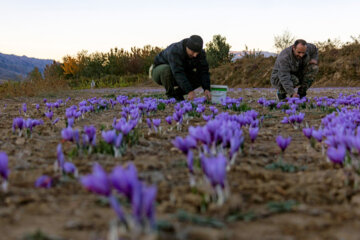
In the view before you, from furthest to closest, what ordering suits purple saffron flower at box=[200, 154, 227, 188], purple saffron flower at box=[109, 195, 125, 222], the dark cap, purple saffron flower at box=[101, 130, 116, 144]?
the dark cap
purple saffron flower at box=[101, 130, 116, 144]
purple saffron flower at box=[200, 154, 227, 188]
purple saffron flower at box=[109, 195, 125, 222]

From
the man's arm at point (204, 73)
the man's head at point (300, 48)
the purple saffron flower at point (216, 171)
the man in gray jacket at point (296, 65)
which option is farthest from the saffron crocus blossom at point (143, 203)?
the man's arm at point (204, 73)

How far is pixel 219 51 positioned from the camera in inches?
1345

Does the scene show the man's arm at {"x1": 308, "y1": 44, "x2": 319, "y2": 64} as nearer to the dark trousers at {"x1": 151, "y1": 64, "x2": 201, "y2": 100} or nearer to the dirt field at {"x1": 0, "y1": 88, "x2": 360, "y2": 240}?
the dark trousers at {"x1": 151, "y1": 64, "x2": 201, "y2": 100}

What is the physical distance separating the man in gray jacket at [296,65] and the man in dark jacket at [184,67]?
178cm

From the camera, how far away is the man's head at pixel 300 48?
719 centimetres

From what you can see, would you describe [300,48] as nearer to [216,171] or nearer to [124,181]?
[216,171]

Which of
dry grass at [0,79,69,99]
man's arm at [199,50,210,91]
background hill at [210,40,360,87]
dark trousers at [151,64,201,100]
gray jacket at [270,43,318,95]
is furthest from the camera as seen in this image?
background hill at [210,40,360,87]

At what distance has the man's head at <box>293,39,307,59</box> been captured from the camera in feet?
23.6

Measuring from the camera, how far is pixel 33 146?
3.46 m

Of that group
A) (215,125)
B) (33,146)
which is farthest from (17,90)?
(215,125)

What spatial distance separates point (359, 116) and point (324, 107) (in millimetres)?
2762

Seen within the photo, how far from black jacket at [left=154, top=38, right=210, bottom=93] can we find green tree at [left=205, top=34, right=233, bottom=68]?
81.7ft

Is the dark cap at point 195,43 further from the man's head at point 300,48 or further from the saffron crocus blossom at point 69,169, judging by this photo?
the saffron crocus blossom at point 69,169


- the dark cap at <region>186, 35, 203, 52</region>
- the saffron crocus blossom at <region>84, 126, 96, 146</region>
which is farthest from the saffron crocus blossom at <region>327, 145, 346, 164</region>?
the dark cap at <region>186, 35, 203, 52</region>
